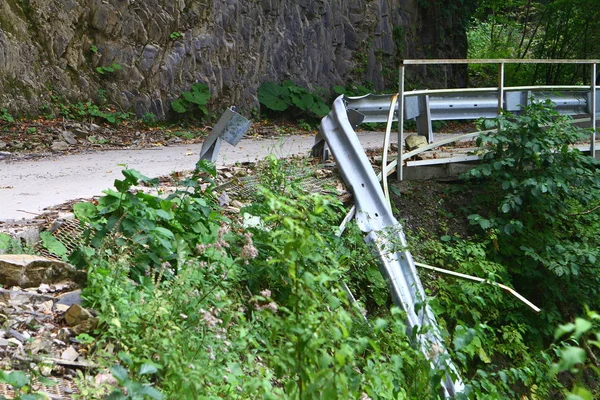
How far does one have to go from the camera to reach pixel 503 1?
29.3 meters

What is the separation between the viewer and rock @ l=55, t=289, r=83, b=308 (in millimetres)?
4898

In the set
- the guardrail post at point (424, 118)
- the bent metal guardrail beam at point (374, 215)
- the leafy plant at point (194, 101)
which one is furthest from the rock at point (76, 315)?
the leafy plant at point (194, 101)

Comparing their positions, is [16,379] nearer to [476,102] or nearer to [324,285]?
[324,285]

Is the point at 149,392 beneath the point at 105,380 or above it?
above

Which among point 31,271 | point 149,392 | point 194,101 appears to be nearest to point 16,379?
point 149,392

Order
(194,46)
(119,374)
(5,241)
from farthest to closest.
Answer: (194,46) < (5,241) < (119,374)

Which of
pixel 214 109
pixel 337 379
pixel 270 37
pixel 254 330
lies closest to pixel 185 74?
pixel 214 109

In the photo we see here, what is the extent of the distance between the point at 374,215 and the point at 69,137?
7.34 meters

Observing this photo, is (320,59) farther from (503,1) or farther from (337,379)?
(337,379)

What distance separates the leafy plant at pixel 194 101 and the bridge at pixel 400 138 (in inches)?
298

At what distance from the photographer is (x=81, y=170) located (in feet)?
33.6

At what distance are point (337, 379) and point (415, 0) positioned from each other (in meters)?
23.0

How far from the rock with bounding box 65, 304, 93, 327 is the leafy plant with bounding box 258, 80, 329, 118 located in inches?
585

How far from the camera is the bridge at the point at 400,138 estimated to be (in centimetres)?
725
